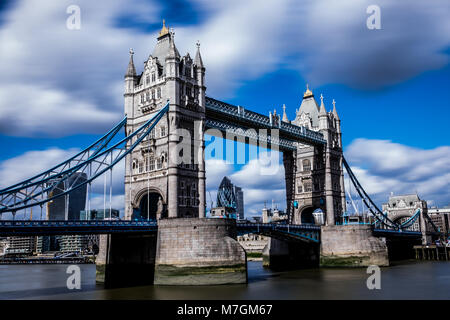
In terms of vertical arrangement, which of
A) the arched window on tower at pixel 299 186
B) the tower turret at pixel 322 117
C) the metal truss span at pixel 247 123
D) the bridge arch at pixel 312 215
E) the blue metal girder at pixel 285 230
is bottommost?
the blue metal girder at pixel 285 230

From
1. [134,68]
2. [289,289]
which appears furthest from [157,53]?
[289,289]

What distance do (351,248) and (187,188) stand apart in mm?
22961

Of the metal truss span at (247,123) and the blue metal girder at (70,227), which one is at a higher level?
the metal truss span at (247,123)

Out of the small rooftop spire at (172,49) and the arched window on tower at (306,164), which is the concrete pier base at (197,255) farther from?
the arched window on tower at (306,164)

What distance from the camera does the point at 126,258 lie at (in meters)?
41.3

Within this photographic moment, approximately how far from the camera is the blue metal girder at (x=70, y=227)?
29.6 metres

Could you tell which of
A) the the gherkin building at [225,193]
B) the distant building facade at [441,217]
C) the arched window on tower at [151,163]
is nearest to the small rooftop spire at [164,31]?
the arched window on tower at [151,163]

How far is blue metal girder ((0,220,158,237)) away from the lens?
29.6 m

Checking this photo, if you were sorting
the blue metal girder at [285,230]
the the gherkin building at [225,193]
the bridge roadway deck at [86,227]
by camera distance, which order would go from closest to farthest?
1. the bridge roadway deck at [86,227]
2. the blue metal girder at [285,230]
3. the the gherkin building at [225,193]

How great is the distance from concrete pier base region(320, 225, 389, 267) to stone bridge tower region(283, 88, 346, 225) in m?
8.40

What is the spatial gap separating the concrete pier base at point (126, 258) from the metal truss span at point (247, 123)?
14.7 m

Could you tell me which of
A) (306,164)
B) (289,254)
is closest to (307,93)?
(306,164)
